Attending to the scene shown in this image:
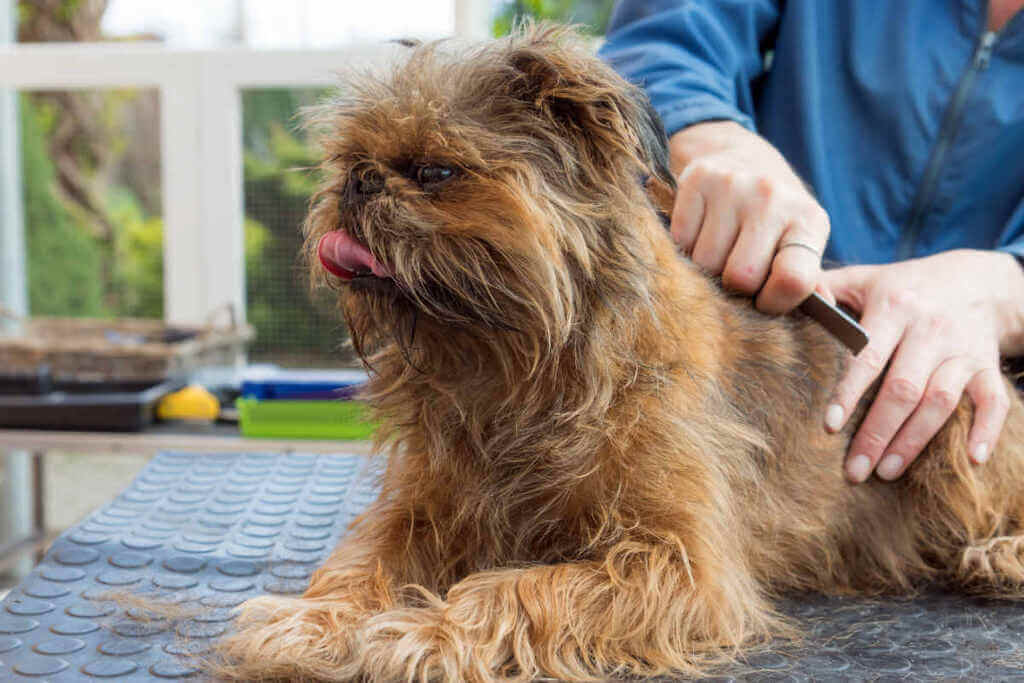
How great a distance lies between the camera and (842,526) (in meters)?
1.35

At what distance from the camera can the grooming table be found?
1009mm

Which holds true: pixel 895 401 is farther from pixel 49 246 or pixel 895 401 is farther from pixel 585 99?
pixel 49 246

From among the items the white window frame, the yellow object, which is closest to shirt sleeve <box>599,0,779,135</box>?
the yellow object

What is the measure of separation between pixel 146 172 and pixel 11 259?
608mm

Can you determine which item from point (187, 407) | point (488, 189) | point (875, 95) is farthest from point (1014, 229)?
point (187, 407)

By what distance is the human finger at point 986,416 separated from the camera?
1316mm

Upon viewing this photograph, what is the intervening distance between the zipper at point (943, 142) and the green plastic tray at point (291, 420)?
4.65 ft

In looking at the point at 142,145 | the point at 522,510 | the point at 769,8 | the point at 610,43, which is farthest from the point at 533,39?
the point at 142,145

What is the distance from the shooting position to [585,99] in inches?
41.4

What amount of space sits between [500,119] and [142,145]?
10.1ft

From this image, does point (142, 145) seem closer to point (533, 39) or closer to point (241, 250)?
point (241, 250)

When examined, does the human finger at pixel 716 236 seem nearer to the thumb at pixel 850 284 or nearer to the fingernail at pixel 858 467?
the thumb at pixel 850 284

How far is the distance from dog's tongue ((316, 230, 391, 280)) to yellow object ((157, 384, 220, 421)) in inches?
70.2

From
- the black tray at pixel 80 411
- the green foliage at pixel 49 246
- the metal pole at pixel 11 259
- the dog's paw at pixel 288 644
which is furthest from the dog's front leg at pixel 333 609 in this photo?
the green foliage at pixel 49 246
